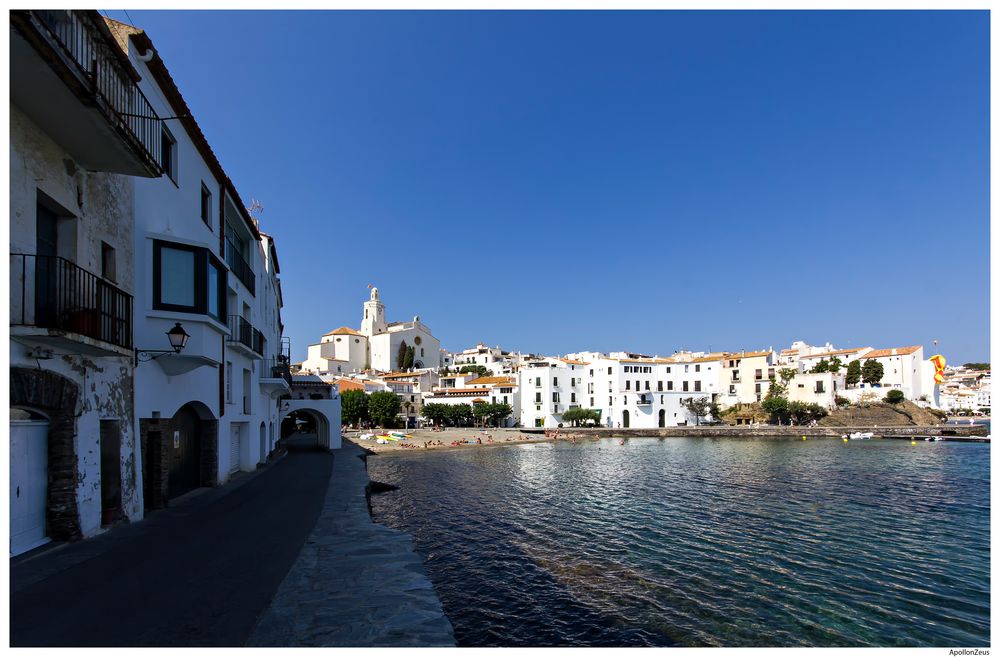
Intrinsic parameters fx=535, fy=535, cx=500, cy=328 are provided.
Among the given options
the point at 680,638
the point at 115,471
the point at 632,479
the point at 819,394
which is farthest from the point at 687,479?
the point at 819,394

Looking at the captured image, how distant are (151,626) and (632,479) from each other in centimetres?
2796

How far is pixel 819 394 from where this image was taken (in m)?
87.1

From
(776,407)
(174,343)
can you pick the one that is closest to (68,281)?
(174,343)

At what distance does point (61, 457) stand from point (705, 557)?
14339mm

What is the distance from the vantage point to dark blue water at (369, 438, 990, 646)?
9.89m

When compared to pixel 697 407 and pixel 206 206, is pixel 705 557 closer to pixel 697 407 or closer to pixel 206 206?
pixel 206 206

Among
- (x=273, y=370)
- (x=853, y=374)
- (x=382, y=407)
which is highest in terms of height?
(x=273, y=370)

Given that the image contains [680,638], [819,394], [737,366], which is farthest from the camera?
[737,366]

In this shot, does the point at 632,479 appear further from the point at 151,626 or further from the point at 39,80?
the point at 39,80

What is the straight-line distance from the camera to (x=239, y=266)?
19.9 meters

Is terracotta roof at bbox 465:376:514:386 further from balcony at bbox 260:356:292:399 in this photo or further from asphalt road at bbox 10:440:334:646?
asphalt road at bbox 10:440:334:646

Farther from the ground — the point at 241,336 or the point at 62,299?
the point at 62,299

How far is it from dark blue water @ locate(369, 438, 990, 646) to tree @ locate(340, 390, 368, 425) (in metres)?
39.5

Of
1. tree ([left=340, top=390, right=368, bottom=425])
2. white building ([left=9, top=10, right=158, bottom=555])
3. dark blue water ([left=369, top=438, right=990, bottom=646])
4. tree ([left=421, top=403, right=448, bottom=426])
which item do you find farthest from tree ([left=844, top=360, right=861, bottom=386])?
white building ([left=9, top=10, right=158, bottom=555])
